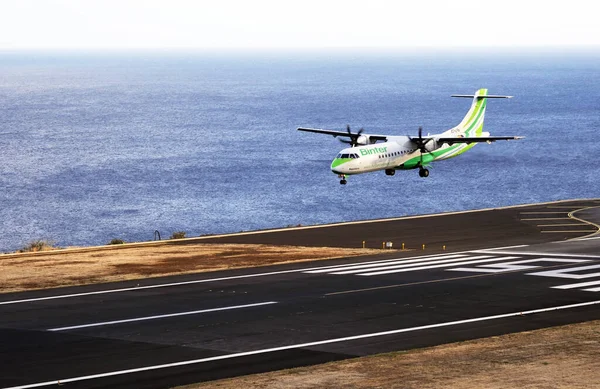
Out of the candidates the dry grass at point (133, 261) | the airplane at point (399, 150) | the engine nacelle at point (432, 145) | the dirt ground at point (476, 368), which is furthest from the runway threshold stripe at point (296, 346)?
the engine nacelle at point (432, 145)

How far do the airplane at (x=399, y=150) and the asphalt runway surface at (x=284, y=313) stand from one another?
2154cm

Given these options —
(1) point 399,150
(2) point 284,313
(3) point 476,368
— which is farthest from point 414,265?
(1) point 399,150

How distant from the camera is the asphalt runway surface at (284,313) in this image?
28.7 meters

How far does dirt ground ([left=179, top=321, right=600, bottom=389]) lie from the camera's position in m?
25.5

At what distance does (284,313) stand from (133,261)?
55.8 ft

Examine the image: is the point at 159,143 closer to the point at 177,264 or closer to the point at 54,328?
the point at 177,264

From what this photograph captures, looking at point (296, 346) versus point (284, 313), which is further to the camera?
point (284, 313)

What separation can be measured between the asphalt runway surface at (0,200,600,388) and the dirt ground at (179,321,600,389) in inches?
47.9

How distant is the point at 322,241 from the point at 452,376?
33.6 meters

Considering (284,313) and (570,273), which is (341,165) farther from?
(284,313)

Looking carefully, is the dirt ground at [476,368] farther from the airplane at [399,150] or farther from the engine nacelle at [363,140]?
the engine nacelle at [363,140]

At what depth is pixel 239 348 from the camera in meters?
30.5

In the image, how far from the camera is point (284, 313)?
36.2 m

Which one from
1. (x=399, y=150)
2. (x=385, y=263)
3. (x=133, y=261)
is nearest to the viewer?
(x=385, y=263)
